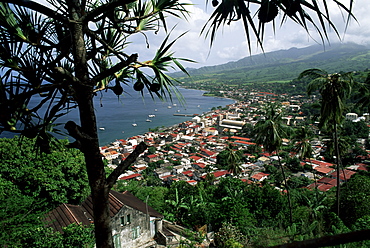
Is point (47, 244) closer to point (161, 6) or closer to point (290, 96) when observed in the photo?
point (161, 6)

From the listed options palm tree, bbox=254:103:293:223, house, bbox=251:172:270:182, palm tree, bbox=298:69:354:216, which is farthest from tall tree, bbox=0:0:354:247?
house, bbox=251:172:270:182

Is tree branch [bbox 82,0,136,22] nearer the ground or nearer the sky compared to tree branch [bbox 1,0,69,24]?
nearer the ground

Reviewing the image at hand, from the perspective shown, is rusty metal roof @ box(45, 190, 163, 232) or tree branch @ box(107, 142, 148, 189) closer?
tree branch @ box(107, 142, 148, 189)

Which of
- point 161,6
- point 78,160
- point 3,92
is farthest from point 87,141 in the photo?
point 78,160

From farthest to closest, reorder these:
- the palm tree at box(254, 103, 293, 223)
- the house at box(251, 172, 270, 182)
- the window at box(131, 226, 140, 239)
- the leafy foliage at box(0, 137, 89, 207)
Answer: the house at box(251, 172, 270, 182) < the palm tree at box(254, 103, 293, 223) < the leafy foliage at box(0, 137, 89, 207) < the window at box(131, 226, 140, 239)

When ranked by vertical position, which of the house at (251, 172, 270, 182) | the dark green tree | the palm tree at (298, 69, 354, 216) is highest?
the palm tree at (298, 69, 354, 216)

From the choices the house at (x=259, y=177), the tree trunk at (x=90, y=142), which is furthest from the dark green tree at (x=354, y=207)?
the house at (x=259, y=177)

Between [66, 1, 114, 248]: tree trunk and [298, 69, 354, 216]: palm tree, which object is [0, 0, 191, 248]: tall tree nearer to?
[66, 1, 114, 248]: tree trunk

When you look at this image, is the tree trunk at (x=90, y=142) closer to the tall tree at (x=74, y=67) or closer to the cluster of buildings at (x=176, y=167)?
the tall tree at (x=74, y=67)

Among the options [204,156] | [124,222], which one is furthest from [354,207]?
[204,156]

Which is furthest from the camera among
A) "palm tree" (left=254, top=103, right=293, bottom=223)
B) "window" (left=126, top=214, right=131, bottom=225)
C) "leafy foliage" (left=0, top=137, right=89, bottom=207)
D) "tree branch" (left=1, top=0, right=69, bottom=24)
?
"palm tree" (left=254, top=103, right=293, bottom=223)
